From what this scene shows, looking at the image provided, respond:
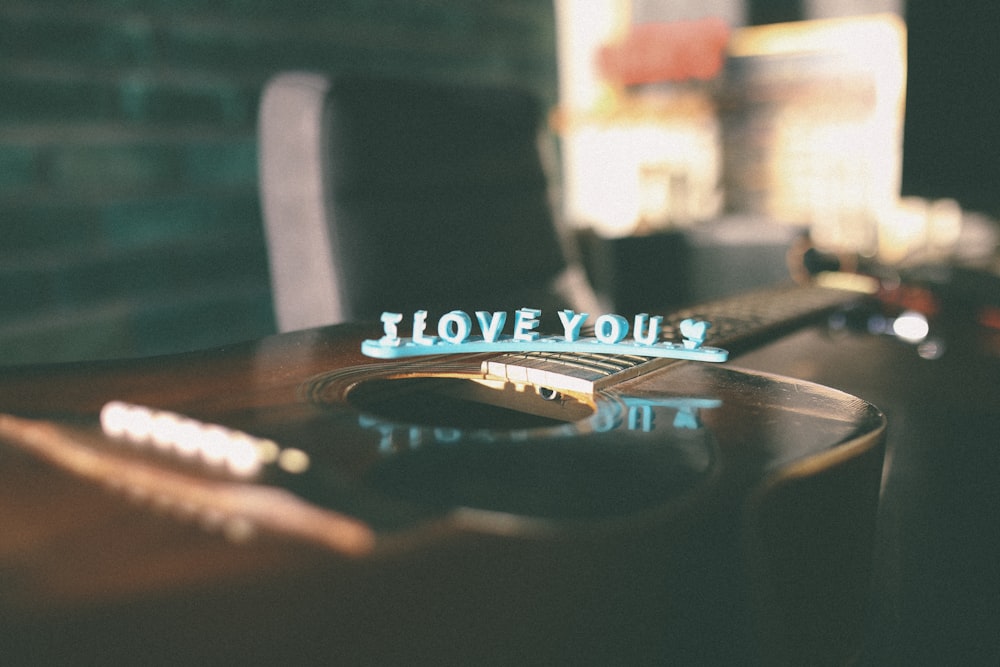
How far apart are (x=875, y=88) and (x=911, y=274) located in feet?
4.20

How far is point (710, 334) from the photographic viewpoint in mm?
789

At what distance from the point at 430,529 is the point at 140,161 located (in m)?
1.71

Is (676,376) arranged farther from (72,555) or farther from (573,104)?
(573,104)

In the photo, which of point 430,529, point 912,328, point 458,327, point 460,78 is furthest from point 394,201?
point 460,78

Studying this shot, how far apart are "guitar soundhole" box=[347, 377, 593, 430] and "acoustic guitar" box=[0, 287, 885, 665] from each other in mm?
37

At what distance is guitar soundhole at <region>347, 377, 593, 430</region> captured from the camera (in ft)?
2.14

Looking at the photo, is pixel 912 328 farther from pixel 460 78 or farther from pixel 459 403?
pixel 460 78

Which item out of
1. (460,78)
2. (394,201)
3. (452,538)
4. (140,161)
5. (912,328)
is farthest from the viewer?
(460,78)

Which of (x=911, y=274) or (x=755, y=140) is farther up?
(x=755, y=140)

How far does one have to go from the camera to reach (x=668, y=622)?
400mm

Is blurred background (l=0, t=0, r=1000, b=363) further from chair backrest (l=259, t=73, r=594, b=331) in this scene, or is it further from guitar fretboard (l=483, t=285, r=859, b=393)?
guitar fretboard (l=483, t=285, r=859, b=393)

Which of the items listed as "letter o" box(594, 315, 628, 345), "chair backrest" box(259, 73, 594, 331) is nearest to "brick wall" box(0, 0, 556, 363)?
"chair backrest" box(259, 73, 594, 331)

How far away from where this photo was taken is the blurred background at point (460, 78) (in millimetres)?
1541

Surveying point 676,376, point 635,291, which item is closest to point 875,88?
point 635,291
